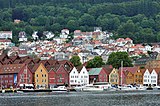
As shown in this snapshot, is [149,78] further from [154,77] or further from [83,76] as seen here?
[83,76]

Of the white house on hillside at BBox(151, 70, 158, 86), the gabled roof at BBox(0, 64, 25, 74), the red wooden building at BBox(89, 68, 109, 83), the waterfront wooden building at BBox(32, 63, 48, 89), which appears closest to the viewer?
the gabled roof at BBox(0, 64, 25, 74)

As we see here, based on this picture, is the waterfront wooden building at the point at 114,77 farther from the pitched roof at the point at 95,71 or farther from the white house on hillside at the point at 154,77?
the white house on hillside at the point at 154,77

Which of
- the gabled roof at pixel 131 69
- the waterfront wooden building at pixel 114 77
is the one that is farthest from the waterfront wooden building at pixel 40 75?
the gabled roof at pixel 131 69

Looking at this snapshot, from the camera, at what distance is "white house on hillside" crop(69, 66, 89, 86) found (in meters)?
107

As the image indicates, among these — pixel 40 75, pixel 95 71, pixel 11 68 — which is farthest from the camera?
pixel 95 71

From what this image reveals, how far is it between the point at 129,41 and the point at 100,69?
80.2 m

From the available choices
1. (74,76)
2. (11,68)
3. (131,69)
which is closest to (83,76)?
(74,76)

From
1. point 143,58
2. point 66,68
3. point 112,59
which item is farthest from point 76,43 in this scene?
point 66,68

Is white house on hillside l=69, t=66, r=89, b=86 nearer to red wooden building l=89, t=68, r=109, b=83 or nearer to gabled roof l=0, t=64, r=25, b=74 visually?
red wooden building l=89, t=68, r=109, b=83

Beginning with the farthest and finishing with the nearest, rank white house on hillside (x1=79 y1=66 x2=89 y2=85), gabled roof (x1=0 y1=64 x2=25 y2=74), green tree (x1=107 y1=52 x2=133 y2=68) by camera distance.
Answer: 1. green tree (x1=107 y1=52 x2=133 y2=68)
2. white house on hillside (x1=79 y1=66 x2=89 y2=85)
3. gabled roof (x1=0 y1=64 x2=25 y2=74)

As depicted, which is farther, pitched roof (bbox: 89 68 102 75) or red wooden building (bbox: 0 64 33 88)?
pitched roof (bbox: 89 68 102 75)

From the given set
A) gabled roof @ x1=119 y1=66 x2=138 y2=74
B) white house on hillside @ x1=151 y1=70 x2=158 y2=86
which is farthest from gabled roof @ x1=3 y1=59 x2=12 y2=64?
white house on hillside @ x1=151 y1=70 x2=158 y2=86

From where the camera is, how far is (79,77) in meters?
109

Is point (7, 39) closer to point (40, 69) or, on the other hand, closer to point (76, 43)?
point (76, 43)
